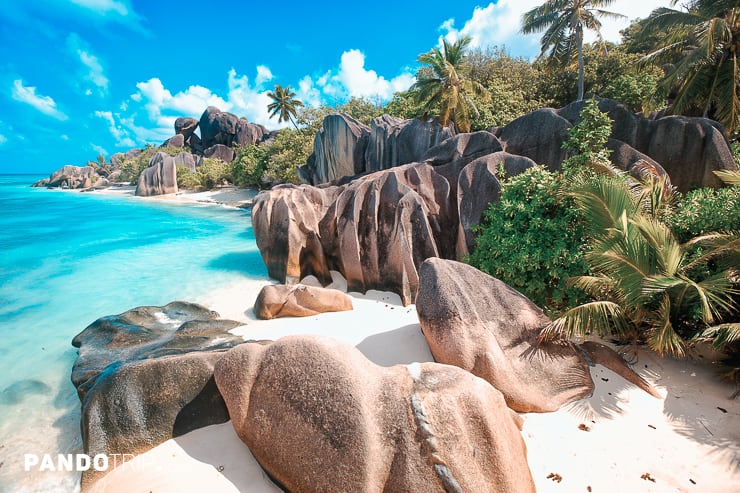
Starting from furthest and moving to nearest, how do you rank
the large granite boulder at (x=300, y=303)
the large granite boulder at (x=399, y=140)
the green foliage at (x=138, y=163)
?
1. the green foliage at (x=138, y=163)
2. the large granite boulder at (x=399, y=140)
3. the large granite boulder at (x=300, y=303)

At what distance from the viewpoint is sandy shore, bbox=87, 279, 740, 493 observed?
3.24 m

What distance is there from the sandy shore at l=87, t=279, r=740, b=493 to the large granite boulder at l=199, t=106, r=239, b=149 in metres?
58.0

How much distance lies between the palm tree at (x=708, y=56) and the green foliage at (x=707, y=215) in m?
10.7

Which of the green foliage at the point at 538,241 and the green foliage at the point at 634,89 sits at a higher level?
the green foliage at the point at 634,89

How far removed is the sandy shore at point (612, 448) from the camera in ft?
10.6

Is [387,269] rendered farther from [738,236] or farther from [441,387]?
[738,236]

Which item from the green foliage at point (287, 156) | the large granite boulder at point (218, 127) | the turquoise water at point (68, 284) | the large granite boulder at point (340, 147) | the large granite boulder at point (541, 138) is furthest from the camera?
the large granite boulder at point (218, 127)

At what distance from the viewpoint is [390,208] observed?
868cm

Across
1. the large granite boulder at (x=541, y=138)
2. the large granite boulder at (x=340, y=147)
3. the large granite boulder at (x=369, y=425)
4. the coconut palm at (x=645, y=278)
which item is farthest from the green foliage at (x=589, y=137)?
the large granite boulder at (x=340, y=147)

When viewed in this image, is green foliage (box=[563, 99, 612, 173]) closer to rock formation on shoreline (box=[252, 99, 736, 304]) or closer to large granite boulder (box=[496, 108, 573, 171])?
rock formation on shoreline (box=[252, 99, 736, 304])

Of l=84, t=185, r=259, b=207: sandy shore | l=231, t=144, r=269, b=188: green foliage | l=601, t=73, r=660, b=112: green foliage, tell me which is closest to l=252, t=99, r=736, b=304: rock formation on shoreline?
l=601, t=73, r=660, b=112: green foliage

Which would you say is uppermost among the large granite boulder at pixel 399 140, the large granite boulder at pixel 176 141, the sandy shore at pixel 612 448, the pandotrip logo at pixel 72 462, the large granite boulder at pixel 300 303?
the large granite boulder at pixel 176 141

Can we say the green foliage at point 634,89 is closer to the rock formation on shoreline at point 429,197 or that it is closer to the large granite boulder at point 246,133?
the rock formation on shoreline at point 429,197

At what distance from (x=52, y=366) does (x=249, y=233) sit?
1287cm
